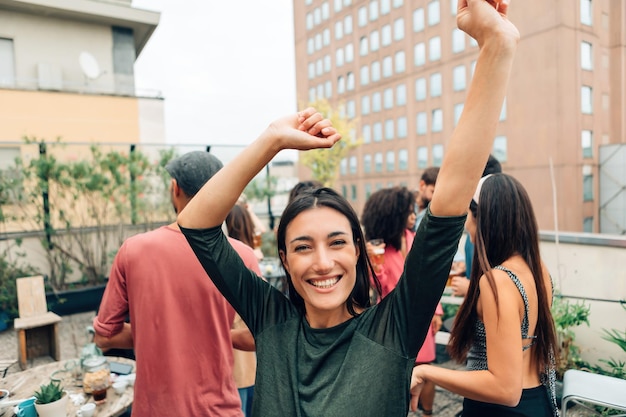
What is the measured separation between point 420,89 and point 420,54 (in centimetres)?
221

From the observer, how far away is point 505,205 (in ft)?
5.10

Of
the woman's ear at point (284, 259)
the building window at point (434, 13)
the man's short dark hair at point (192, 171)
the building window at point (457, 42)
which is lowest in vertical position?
the woman's ear at point (284, 259)

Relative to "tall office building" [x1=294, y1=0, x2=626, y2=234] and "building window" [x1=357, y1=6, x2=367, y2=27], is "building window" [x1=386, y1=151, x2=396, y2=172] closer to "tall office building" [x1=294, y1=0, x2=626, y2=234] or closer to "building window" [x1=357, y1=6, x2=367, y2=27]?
"tall office building" [x1=294, y1=0, x2=626, y2=234]

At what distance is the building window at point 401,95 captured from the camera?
27.9 meters

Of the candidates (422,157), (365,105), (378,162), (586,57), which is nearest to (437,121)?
(422,157)

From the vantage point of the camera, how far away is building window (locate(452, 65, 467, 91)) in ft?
77.3

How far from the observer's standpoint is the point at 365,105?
31359mm

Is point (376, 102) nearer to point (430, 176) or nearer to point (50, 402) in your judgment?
point (430, 176)

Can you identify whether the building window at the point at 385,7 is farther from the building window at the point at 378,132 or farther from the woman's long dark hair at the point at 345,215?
the woman's long dark hair at the point at 345,215

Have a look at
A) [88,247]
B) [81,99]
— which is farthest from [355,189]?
[88,247]

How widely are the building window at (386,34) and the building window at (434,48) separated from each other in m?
3.93

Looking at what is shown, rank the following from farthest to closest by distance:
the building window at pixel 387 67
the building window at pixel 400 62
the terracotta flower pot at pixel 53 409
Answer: the building window at pixel 387 67, the building window at pixel 400 62, the terracotta flower pot at pixel 53 409

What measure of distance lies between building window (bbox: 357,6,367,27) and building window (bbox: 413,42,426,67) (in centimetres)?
579

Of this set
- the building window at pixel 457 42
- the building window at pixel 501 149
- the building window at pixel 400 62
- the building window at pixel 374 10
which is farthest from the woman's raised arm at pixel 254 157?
the building window at pixel 374 10
